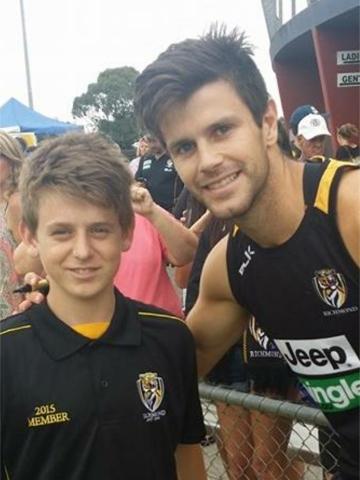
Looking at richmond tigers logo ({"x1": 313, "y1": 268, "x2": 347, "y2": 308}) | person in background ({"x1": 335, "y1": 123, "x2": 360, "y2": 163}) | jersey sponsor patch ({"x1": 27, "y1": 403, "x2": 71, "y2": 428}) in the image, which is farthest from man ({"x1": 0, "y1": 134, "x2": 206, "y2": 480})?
person in background ({"x1": 335, "y1": 123, "x2": 360, "y2": 163})

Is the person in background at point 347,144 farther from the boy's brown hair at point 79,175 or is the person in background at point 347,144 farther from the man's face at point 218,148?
the boy's brown hair at point 79,175

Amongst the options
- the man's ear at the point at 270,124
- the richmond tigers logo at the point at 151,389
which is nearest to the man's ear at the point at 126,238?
the richmond tigers logo at the point at 151,389

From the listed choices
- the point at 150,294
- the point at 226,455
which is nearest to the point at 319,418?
the point at 150,294

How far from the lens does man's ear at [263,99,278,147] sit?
2.07m

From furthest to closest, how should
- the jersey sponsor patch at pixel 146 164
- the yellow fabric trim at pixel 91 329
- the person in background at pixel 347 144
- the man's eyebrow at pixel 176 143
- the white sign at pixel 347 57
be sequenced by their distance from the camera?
1. the white sign at pixel 347 57
2. the jersey sponsor patch at pixel 146 164
3. the person in background at pixel 347 144
4. the man's eyebrow at pixel 176 143
5. the yellow fabric trim at pixel 91 329

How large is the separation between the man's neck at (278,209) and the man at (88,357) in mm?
354

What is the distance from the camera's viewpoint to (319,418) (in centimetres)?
212

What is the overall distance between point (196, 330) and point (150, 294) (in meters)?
0.62

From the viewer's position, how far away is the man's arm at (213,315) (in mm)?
2176

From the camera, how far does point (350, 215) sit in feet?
5.61

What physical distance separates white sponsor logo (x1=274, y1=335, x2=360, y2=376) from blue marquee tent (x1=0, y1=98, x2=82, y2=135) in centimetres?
1577

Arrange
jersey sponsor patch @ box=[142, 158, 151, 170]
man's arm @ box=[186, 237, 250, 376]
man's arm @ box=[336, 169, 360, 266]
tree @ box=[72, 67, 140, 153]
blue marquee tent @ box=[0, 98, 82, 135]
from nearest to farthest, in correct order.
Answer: man's arm @ box=[336, 169, 360, 266] < man's arm @ box=[186, 237, 250, 376] < jersey sponsor patch @ box=[142, 158, 151, 170] < blue marquee tent @ box=[0, 98, 82, 135] < tree @ box=[72, 67, 140, 153]

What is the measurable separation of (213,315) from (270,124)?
2.18 feet

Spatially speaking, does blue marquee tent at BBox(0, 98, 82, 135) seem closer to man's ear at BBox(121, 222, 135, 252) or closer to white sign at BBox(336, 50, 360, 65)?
white sign at BBox(336, 50, 360, 65)
